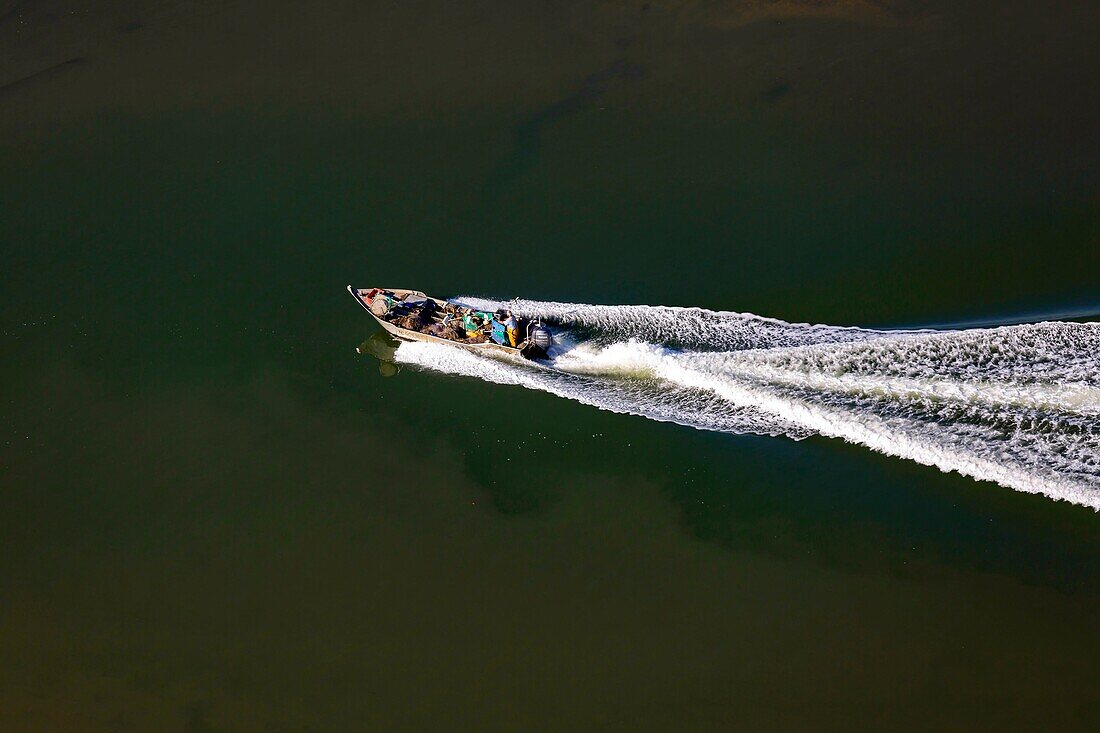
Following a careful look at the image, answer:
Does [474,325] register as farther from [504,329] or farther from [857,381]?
[857,381]

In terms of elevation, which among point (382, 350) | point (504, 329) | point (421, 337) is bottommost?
point (382, 350)

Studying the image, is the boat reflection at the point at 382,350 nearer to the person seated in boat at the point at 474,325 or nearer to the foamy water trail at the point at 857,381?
the foamy water trail at the point at 857,381

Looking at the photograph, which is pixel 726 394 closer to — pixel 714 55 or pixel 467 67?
pixel 714 55

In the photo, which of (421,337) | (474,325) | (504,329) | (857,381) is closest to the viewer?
(857,381)

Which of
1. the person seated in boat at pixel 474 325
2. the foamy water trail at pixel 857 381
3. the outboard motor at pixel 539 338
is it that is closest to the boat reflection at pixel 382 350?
the foamy water trail at pixel 857 381

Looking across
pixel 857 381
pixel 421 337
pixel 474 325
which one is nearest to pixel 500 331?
pixel 474 325

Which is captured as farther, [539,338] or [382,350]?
[382,350]

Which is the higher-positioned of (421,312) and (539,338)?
(421,312)
